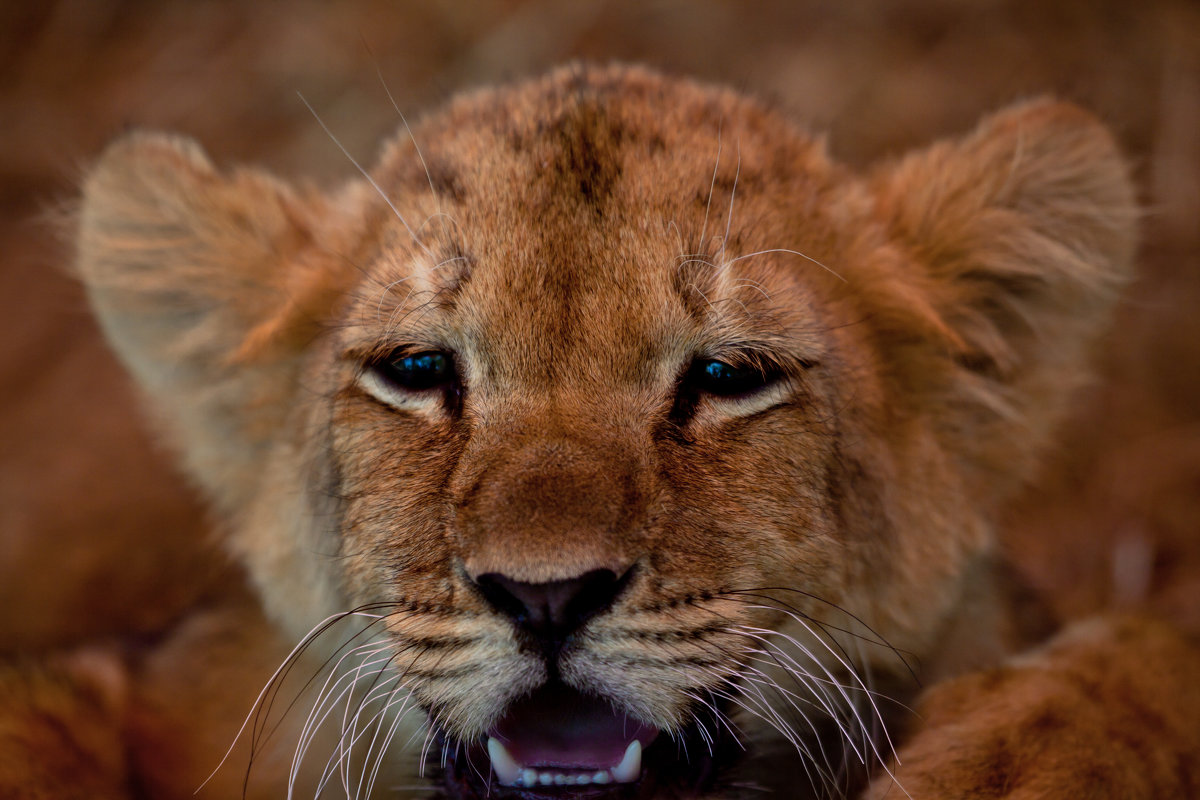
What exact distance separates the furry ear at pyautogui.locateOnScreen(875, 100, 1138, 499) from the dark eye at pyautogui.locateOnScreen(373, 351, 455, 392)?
3.33ft

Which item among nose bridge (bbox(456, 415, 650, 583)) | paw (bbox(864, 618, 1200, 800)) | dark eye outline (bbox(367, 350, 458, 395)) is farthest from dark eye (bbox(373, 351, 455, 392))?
paw (bbox(864, 618, 1200, 800))

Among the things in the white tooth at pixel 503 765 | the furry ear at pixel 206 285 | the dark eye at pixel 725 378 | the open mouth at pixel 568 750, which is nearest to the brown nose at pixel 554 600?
the open mouth at pixel 568 750

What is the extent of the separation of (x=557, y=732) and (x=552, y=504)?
409 millimetres

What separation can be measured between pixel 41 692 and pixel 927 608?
216 centimetres

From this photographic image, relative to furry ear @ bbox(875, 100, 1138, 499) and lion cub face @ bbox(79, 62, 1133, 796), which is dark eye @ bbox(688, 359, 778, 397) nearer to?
lion cub face @ bbox(79, 62, 1133, 796)

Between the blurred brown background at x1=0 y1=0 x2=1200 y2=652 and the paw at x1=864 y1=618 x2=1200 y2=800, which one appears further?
the blurred brown background at x1=0 y1=0 x2=1200 y2=652

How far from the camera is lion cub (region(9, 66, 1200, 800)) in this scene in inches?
79.8

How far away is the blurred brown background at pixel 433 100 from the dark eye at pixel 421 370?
67.9 inches

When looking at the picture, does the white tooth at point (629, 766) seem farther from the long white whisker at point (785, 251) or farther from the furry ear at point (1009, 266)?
the furry ear at point (1009, 266)

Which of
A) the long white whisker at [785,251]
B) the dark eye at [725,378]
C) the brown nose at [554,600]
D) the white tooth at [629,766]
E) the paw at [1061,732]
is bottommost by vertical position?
the paw at [1061,732]

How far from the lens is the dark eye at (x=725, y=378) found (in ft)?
7.57

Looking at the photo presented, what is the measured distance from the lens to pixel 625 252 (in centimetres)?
227

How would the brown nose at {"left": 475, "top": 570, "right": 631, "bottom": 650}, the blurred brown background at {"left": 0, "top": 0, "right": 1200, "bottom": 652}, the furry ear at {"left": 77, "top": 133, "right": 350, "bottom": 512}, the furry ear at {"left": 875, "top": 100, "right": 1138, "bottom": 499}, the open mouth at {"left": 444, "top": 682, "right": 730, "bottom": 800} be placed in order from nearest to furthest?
the brown nose at {"left": 475, "top": 570, "right": 631, "bottom": 650}, the open mouth at {"left": 444, "top": 682, "right": 730, "bottom": 800}, the furry ear at {"left": 875, "top": 100, "right": 1138, "bottom": 499}, the furry ear at {"left": 77, "top": 133, "right": 350, "bottom": 512}, the blurred brown background at {"left": 0, "top": 0, "right": 1200, "bottom": 652}

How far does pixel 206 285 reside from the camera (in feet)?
9.38
